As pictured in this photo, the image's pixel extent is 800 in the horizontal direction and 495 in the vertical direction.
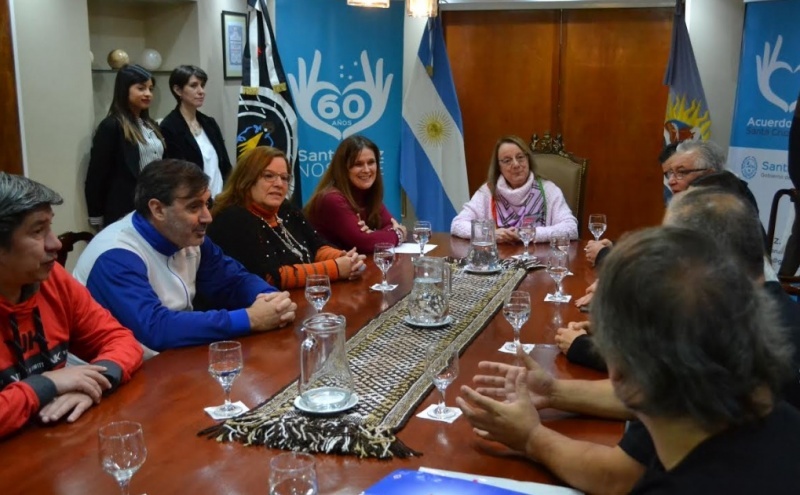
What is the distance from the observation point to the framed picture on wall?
509 centimetres

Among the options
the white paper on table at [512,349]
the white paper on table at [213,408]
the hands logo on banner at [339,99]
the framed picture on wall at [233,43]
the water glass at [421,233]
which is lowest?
the white paper on table at [213,408]

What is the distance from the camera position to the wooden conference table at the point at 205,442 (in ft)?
4.64

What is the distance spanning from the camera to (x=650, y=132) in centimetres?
541

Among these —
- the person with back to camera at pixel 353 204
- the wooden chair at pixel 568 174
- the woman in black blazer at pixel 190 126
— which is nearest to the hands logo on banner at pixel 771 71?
the wooden chair at pixel 568 174

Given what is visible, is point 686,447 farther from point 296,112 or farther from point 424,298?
A: point 296,112

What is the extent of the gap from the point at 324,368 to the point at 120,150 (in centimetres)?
286

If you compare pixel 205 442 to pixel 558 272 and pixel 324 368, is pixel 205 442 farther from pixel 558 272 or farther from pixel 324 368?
pixel 558 272

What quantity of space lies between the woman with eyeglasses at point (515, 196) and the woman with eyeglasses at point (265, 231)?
43.8 inches

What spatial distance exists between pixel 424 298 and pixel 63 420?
3.50 ft

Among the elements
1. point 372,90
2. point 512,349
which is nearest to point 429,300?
point 512,349

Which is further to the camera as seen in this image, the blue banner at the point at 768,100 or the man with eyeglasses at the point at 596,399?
the blue banner at the point at 768,100

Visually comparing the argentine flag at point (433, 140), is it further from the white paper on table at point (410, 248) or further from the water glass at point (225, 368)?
the water glass at point (225, 368)

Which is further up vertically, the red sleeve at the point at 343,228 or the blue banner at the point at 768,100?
the blue banner at the point at 768,100

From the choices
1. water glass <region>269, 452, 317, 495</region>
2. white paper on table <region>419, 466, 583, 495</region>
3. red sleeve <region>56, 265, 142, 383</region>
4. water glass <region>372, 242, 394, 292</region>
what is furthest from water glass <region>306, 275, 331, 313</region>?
water glass <region>269, 452, 317, 495</region>
